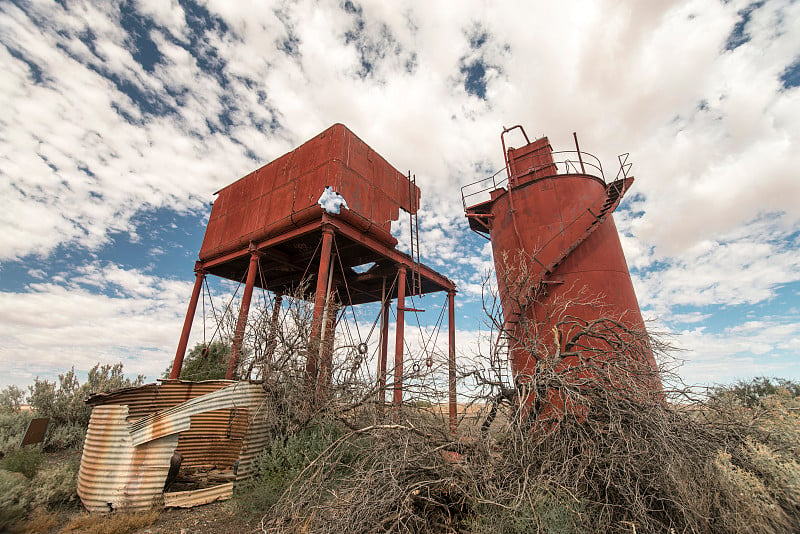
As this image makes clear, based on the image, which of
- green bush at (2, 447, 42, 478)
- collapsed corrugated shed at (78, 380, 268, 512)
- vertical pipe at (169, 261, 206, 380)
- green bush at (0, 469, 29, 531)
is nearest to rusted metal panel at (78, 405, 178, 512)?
collapsed corrugated shed at (78, 380, 268, 512)

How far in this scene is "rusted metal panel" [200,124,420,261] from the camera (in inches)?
361

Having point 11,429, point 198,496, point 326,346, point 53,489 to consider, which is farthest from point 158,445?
point 11,429

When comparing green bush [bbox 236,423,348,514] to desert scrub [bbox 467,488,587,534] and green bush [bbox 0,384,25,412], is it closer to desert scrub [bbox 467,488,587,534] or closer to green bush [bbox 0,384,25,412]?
desert scrub [bbox 467,488,587,534]

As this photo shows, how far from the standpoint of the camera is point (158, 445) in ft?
17.1

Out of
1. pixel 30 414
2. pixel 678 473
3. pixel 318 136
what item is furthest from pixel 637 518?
pixel 30 414

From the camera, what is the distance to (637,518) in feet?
10.9

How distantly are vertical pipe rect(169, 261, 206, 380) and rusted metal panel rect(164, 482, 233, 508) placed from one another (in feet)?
19.1

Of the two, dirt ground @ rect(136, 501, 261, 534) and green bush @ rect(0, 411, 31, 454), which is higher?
green bush @ rect(0, 411, 31, 454)

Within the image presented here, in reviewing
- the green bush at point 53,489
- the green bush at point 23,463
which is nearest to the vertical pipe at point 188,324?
the green bush at point 23,463

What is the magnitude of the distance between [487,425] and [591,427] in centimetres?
121

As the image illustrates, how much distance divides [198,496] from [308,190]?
688cm

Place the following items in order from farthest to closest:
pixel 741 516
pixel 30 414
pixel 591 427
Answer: pixel 30 414
pixel 591 427
pixel 741 516

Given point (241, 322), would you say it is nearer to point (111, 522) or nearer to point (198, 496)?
point (198, 496)

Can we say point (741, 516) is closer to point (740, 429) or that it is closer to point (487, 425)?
point (740, 429)
